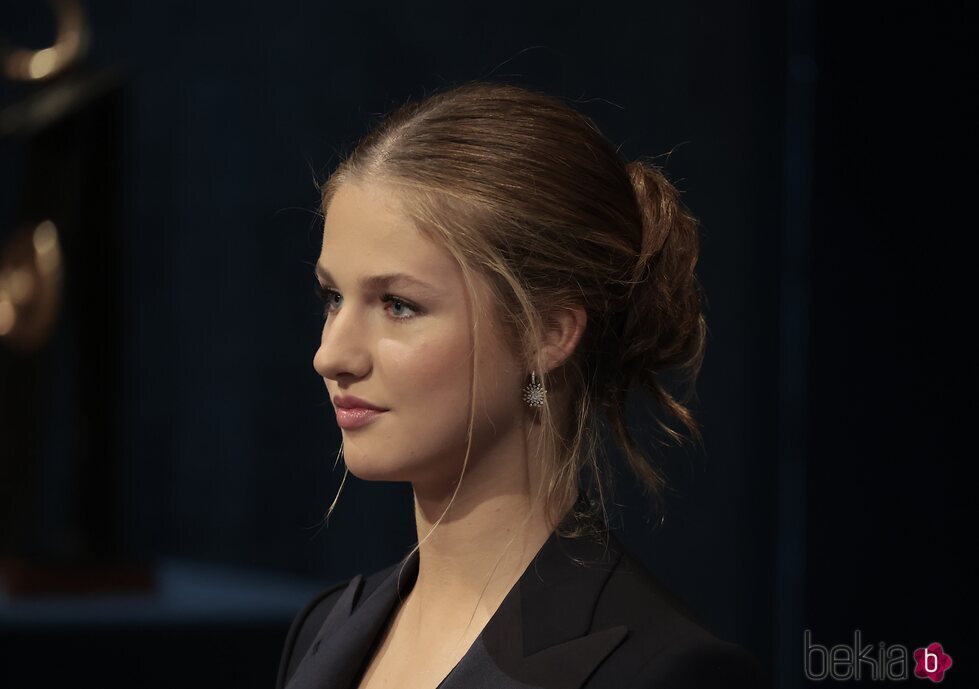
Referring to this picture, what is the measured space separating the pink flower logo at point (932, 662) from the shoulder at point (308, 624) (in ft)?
3.43

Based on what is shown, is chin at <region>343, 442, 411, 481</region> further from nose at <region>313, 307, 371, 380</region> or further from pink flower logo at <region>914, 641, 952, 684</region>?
pink flower logo at <region>914, 641, 952, 684</region>

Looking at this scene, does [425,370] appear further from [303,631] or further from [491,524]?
[303,631]

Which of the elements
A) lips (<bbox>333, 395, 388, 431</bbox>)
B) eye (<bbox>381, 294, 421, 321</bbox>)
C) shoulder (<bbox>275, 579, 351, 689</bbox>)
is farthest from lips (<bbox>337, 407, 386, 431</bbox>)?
shoulder (<bbox>275, 579, 351, 689</bbox>)

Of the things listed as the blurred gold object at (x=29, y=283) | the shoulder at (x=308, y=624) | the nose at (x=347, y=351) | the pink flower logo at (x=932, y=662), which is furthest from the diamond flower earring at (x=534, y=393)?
the blurred gold object at (x=29, y=283)

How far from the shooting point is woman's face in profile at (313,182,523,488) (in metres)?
1.68

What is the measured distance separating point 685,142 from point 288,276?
124 cm

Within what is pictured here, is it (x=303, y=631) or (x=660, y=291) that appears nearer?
(x=660, y=291)

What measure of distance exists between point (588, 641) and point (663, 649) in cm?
10

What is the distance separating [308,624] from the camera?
6.94 ft

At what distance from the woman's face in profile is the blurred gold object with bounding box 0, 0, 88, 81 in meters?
2.14

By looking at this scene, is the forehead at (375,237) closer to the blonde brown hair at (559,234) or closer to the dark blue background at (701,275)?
the blonde brown hair at (559,234)

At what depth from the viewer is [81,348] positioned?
3.63 metres

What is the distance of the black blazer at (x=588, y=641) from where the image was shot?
61.7 inches

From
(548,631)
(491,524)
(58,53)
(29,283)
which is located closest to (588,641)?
(548,631)
